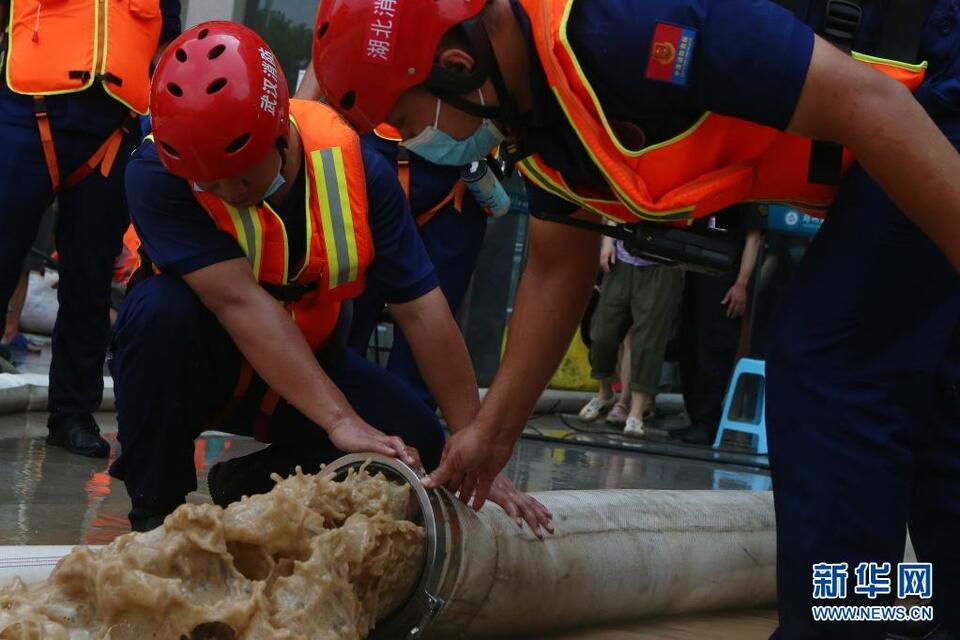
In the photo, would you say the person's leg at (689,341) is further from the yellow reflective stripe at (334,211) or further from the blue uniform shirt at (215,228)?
the yellow reflective stripe at (334,211)

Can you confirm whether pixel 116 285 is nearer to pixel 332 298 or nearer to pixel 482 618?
pixel 332 298

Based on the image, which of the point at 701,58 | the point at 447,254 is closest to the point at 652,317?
the point at 447,254

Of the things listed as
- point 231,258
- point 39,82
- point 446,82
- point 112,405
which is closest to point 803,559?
point 446,82

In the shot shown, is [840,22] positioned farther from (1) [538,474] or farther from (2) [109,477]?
(1) [538,474]

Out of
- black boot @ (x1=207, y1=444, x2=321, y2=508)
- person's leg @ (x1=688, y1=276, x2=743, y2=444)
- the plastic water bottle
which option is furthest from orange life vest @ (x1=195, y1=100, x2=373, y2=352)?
person's leg @ (x1=688, y1=276, x2=743, y2=444)

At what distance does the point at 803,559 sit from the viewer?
221cm

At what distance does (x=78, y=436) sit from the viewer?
4.57m

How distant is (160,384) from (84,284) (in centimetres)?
166

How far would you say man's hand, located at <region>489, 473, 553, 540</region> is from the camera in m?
2.88

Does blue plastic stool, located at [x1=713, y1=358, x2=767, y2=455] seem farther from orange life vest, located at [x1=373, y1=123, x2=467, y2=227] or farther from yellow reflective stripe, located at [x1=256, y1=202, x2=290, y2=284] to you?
yellow reflective stripe, located at [x1=256, y1=202, x2=290, y2=284]

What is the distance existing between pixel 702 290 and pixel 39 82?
4261mm

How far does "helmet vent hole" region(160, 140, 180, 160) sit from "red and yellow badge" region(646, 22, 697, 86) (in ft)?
4.29

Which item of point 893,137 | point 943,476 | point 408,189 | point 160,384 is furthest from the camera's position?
point 408,189

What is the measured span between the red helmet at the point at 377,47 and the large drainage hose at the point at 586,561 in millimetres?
777
